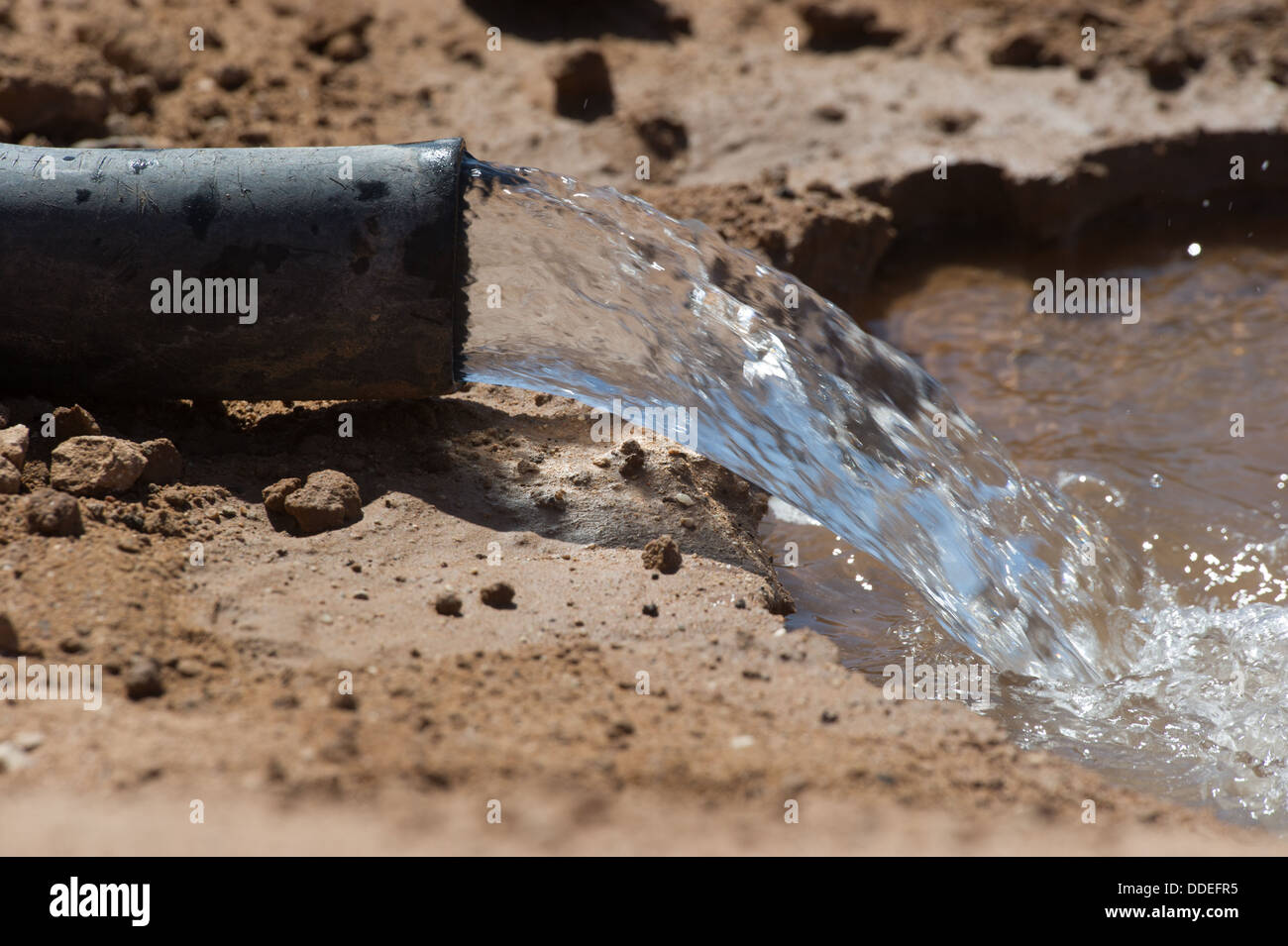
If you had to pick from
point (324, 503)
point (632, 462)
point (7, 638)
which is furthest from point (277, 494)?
point (632, 462)

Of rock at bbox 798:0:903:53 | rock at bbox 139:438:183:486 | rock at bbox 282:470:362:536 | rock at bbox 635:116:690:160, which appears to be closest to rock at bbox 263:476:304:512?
rock at bbox 282:470:362:536

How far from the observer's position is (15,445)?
273 centimetres

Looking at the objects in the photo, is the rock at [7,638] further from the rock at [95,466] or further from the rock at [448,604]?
the rock at [448,604]

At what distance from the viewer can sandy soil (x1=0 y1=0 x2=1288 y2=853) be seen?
1.92 meters

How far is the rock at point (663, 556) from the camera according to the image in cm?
282

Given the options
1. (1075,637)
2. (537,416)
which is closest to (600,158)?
(537,416)

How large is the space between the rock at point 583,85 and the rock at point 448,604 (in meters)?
3.31

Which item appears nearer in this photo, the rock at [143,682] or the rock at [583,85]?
the rock at [143,682]

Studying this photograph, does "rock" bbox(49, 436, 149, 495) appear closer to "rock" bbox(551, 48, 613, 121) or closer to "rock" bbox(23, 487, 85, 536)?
"rock" bbox(23, 487, 85, 536)

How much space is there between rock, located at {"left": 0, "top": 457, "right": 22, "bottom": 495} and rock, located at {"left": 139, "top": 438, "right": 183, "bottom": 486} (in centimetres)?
27

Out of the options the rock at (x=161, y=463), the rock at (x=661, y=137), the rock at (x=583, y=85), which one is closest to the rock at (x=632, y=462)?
the rock at (x=161, y=463)

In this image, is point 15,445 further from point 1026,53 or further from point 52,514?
point 1026,53
